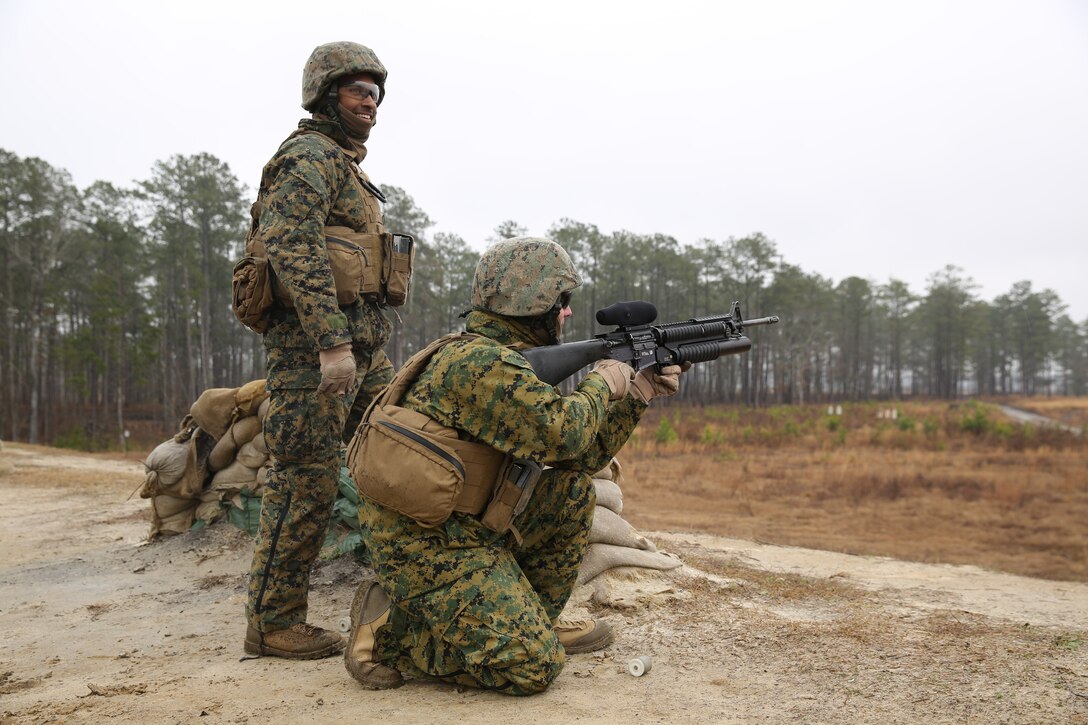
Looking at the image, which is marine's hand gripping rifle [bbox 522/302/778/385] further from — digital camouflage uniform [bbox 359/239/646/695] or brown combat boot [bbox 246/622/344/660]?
brown combat boot [bbox 246/622/344/660]

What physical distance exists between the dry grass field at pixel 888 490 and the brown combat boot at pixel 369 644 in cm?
600

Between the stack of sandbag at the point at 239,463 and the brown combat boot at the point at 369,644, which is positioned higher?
the stack of sandbag at the point at 239,463

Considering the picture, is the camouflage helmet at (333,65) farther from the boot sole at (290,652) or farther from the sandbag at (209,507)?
the sandbag at (209,507)

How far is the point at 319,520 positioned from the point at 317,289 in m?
0.93

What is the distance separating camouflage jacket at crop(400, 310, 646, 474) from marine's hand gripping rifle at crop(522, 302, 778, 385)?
0.14 metres

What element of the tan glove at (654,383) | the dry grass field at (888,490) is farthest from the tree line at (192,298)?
the tan glove at (654,383)

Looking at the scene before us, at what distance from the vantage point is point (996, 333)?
61594 millimetres

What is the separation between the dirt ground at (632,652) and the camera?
2.22m

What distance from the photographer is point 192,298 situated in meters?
26.8

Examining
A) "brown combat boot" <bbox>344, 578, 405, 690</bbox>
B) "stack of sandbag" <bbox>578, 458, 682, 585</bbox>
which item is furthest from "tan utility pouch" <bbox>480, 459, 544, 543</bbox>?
"stack of sandbag" <bbox>578, 458, 682, 585</bbox>

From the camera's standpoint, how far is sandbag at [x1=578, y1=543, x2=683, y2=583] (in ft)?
12.2

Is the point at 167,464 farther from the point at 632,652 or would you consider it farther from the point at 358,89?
the point at 632,652

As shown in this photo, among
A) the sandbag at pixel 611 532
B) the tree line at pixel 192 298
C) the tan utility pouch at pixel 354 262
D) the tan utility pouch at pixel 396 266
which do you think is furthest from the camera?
the tree line at pixel 192 298

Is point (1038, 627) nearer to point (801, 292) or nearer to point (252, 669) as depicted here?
point (252, 669)
